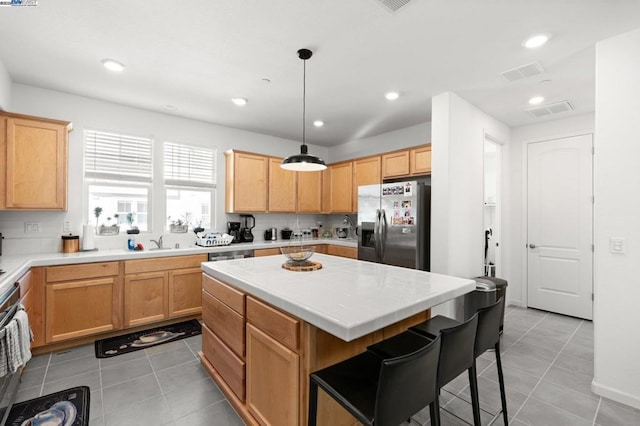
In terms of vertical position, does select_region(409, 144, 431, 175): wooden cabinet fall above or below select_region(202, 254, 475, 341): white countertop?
above

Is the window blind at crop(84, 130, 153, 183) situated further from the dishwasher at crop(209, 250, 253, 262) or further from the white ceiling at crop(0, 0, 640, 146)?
the dishwasher at crop(209, 250, 253, 262)

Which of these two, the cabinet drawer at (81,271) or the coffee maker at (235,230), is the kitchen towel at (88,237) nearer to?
the cabinet drawer at (81,271)

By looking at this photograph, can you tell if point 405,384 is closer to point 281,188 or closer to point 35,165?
point 35,165

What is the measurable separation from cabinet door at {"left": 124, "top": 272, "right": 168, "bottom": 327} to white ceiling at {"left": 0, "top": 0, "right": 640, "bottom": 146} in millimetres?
2142

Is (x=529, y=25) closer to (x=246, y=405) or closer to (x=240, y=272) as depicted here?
(x=240, y=272)

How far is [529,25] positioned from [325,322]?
2.51m

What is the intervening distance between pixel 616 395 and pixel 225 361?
9.66 ft

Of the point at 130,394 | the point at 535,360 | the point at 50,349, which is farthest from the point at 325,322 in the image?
the point at 50,349

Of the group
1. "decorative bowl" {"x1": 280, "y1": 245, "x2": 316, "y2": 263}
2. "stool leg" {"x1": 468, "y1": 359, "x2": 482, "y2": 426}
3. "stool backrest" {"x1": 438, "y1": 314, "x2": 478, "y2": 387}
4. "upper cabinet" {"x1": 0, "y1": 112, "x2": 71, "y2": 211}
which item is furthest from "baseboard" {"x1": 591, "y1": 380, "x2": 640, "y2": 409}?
"upper cabinet" {"x1": 0, "y1": 112, "x2": 71, "y2": 211}

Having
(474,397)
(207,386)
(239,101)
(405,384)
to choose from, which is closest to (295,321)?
(405,384)

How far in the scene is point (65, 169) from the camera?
10.3 ft

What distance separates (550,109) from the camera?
3699 mm

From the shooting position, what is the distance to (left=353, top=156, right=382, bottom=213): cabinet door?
465 cm

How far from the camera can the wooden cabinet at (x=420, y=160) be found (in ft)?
12.8
